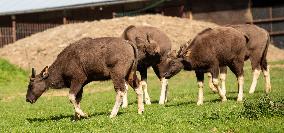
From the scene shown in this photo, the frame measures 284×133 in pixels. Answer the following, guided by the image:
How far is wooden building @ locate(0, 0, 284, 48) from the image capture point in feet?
120

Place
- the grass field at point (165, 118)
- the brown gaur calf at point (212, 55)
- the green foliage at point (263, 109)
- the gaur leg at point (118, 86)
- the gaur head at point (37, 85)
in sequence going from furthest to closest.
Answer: the brown gaur calf at point (212, 55) → the gaur head at point (37, 85) → the gaur leg at point (118, 86) → the green foliage at point (263, 109) → the grass field at point (165, 118)

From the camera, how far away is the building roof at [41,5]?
1609 inches

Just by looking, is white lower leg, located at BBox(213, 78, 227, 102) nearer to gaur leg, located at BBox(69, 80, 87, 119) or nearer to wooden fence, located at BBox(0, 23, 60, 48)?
A: gaur leg, located at BBox(69, 80, 87, 119)

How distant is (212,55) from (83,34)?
21258 millimetres

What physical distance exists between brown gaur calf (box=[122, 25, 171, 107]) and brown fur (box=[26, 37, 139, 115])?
2306 millimetres

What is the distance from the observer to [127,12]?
42.0 metres

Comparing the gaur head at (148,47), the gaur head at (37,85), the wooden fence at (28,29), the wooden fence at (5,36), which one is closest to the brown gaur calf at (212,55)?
the gaur head at (148,47)

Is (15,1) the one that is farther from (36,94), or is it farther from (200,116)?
(200,116)

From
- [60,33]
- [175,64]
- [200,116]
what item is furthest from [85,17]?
[200,116]

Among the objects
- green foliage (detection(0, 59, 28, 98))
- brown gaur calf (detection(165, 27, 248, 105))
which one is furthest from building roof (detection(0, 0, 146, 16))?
brown gaur calf (detection(165, 27, 248, 105))

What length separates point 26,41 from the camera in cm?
3862

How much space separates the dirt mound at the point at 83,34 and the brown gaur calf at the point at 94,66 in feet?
66.3

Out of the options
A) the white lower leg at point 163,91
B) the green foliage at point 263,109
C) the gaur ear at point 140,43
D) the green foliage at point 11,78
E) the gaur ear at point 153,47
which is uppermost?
the gaur ear at point 140,43

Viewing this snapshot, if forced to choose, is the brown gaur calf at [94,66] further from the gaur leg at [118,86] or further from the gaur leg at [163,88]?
the gaur leg at [163,88]
